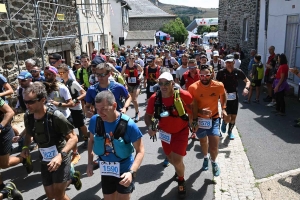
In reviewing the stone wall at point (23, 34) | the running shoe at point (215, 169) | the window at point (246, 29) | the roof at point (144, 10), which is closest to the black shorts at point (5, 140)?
the running shoe at point (215, 169)

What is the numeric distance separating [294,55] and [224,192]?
321 inches

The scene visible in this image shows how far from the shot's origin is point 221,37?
24516 millimetres

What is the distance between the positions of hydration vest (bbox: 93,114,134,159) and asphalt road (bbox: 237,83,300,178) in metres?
2.71

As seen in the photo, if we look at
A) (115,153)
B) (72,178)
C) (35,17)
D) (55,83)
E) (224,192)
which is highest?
(35,17)

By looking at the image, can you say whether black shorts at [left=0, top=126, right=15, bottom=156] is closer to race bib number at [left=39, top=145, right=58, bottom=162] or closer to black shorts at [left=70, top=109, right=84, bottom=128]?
race bib number at [left=39, top=145, right=58, bottom=162]

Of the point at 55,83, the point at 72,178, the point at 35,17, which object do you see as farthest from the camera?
the point at 35,17

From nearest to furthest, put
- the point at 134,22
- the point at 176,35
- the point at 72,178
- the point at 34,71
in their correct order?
the point at 72,178
the point at 34,71
the point at 176,35
the point at 134,22

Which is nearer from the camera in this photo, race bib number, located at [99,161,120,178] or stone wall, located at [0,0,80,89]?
race bib number, located at [99,161,120,178]

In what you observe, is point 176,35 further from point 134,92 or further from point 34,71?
point 34,71

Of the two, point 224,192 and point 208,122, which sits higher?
point 208,122

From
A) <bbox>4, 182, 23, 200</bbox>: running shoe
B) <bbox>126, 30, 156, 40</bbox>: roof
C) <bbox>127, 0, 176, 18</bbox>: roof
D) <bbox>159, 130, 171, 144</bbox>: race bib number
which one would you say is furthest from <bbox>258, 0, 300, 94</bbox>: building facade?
<bbox>127, 0, 176, 18</bbox>: roof

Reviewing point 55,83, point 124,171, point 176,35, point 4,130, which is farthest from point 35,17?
point 176,35

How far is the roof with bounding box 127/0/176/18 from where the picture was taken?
164ft

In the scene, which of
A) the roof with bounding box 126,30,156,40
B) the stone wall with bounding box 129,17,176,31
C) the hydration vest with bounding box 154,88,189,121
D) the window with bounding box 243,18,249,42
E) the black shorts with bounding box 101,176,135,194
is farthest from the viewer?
the stone wall with bounding box 129,17,176,31
